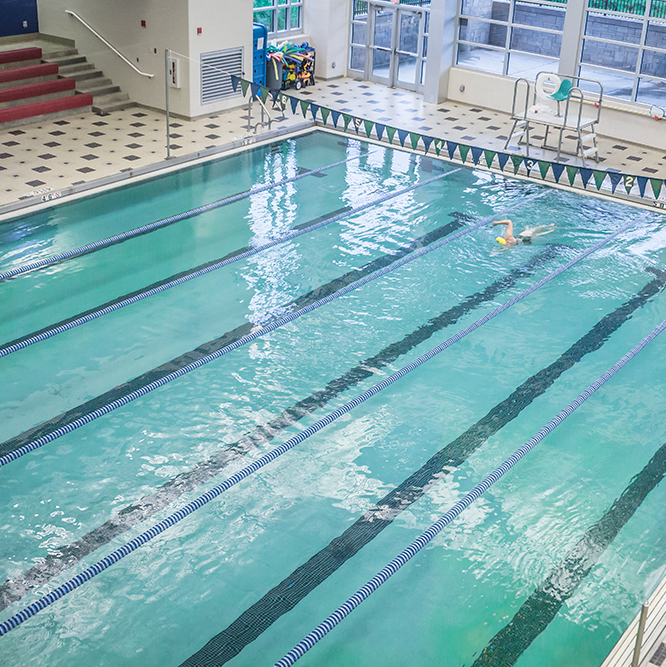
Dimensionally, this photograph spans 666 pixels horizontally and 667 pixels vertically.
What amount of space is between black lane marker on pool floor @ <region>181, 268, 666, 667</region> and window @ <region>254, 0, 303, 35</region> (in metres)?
10.4

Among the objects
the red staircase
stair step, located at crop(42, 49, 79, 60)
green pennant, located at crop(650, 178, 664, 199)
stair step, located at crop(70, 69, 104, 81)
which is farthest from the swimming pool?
stair step, located at crop(42, 49, 79, 60)

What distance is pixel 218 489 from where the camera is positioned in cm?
548

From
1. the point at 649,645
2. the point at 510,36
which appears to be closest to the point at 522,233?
the point at 510,36

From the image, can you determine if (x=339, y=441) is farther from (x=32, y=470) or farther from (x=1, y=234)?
(x=1, y=234)

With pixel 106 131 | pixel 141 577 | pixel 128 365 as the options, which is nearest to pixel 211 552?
pixel 141 577

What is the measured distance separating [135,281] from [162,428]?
253cm

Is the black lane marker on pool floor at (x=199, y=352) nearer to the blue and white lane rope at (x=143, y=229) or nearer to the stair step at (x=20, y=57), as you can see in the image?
the blue and white lane rope at (x=143, y=229)

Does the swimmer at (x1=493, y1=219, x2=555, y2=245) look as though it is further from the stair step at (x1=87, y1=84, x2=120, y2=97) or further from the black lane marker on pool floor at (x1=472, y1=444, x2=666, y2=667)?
the stair step at (x1=87, y1=84, x2=120, y2=97)

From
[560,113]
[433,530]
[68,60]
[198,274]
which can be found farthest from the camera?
[68,60]

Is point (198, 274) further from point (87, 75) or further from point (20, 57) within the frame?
point (20, 57)

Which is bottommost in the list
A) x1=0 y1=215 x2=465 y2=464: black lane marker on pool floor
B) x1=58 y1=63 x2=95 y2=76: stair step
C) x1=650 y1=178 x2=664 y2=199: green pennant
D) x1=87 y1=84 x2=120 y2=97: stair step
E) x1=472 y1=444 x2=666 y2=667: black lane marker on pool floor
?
x1=472 y1=444 x2=666 y2=667: black lane marker on pool floor

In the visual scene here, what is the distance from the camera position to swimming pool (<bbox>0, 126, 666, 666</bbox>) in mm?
4645

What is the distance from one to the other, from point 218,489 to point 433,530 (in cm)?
143

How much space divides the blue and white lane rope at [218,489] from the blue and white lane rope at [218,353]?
1250 millimetres
